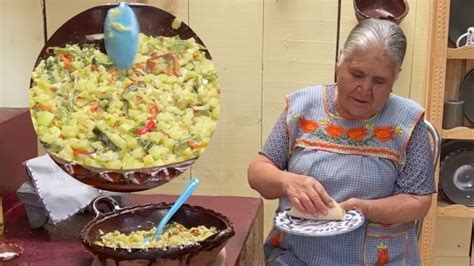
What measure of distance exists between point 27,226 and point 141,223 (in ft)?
1.18

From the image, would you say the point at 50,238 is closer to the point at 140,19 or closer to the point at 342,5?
the point at 140,19

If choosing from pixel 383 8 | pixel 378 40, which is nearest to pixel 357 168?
pixel 378 40

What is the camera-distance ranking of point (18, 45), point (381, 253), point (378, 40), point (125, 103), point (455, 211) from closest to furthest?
1. point (125, 103)
2. point (378, 40)
3. point (381, 253)
4. point (455, 211)
5. point (18, 45)

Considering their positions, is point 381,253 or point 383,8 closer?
point 381,253

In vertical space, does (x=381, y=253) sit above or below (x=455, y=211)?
above

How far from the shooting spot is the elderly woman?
1.66m

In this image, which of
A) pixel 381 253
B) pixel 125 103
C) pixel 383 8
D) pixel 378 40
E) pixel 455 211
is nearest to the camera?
pixel 125 103

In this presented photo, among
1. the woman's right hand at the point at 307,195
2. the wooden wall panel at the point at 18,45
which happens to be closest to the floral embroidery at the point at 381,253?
the woman's right hand at the point at 307,195

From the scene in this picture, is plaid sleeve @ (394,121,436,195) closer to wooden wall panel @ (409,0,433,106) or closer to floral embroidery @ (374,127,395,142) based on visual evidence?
floral embroidery @ (374,127,395,142)

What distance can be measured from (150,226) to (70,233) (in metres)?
0.24

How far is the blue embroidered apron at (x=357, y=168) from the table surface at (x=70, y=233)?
0.51 feet

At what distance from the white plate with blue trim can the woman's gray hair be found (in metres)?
0.39

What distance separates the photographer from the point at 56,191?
1.67 metres

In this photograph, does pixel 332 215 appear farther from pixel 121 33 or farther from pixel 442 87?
pixel 442 87
